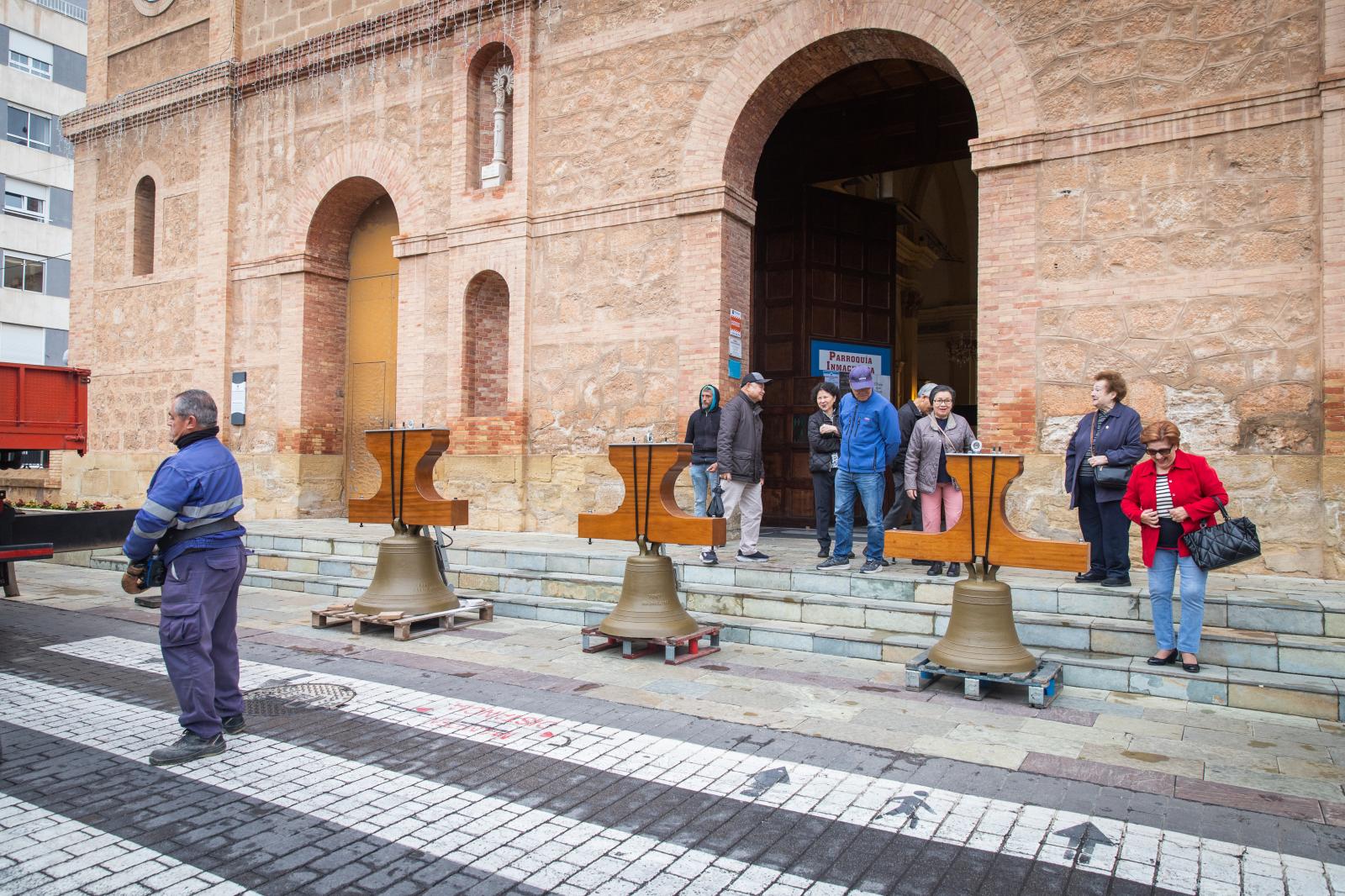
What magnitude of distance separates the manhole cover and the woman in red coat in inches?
211

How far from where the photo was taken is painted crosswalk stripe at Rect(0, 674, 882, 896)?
3516 mm

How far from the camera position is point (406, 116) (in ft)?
46.1

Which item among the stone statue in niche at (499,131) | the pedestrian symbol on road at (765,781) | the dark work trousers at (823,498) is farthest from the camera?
the stone statue in niche at (499,131)

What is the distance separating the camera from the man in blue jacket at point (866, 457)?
28.0ft

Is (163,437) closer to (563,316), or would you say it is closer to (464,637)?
(563,316)

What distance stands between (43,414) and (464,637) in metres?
4.26

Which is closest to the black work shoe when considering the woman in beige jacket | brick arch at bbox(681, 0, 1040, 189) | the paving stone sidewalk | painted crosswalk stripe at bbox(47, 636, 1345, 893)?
painted crosswalk stripe at bbox(47, 636, 1345, 893)

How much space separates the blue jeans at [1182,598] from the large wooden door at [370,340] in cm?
1205

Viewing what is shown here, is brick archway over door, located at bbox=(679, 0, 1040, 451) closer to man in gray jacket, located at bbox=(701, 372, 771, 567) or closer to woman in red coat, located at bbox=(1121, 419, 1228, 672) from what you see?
man in gray jacket, located at bbox=(701, 372, 771, 567)

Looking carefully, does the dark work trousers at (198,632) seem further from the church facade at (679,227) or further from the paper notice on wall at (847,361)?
the paper notice on wall at (847,361)

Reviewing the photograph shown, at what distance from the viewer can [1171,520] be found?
6.16 m

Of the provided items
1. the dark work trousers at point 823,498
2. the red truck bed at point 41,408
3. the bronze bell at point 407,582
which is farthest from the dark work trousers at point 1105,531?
the red truck bed at point 41,408

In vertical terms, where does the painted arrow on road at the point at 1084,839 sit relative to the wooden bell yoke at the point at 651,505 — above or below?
below

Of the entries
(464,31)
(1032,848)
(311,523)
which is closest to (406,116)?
(464,31)
